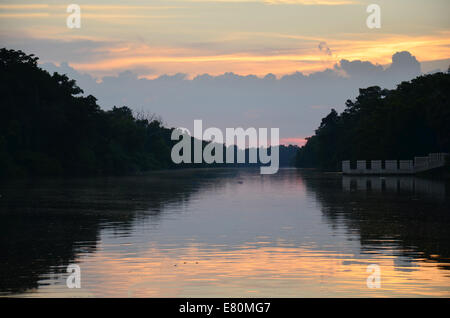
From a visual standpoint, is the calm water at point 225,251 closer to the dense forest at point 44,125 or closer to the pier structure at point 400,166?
the pier structure at point 400,166

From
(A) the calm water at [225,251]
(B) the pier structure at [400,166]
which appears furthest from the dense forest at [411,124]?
(A) the calm water at [225,251]

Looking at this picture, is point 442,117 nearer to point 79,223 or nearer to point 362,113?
point 362,113

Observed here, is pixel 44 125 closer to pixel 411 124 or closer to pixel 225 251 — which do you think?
pixel 411 124

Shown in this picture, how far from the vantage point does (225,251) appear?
2234cm

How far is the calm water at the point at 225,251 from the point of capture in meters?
16.3

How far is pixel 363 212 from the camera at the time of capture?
1489 inches

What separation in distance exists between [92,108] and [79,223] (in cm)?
12272

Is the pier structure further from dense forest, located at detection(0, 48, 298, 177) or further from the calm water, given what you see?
the calm water

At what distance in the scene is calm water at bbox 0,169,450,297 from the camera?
642 inches

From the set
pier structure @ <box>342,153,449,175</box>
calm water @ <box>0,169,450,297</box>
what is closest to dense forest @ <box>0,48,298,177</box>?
pier structure @ <box>342,153,449,175</box>
